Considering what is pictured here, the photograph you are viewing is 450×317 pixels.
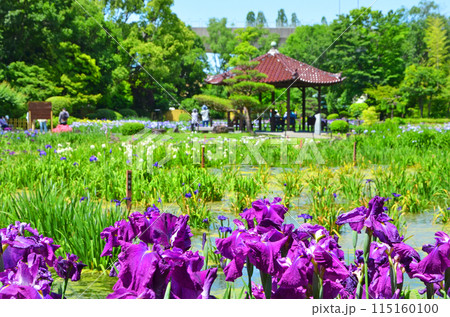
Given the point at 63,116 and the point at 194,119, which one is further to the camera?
the point at 194,119

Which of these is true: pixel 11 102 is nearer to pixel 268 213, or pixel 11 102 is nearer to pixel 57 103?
pixel 57 103

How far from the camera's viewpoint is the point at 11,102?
22109mm

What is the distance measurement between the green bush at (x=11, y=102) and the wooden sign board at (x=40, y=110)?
9.17 ft

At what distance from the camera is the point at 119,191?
5.50m

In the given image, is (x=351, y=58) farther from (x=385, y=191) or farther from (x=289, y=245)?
(x=289, y=245)

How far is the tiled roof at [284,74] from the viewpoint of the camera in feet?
67.2

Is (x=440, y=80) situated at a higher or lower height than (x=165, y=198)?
higher

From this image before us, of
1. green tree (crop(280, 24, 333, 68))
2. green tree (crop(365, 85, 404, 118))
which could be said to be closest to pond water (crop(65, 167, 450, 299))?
green tree (crop(365, 85, 404, 118))

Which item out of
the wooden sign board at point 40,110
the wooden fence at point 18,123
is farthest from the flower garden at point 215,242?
the wooden fence at point 18,123

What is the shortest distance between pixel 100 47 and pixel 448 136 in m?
26.9

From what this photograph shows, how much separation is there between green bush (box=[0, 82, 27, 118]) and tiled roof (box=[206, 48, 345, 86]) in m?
9.56

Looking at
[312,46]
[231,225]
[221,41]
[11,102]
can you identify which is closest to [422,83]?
[312,46]

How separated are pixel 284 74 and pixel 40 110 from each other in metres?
11.0

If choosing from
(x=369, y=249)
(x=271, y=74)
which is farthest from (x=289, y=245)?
(x=271, y=74)
